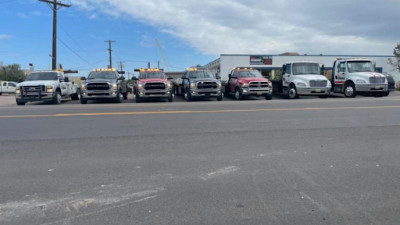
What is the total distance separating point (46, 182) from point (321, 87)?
1840 cm

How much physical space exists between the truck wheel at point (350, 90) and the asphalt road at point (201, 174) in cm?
1270

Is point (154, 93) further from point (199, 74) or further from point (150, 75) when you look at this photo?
point (199, 74)

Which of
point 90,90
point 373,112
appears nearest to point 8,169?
point 373,112

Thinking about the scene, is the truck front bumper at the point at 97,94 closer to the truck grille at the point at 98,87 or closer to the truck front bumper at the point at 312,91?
the truck grille at the point at 98,87

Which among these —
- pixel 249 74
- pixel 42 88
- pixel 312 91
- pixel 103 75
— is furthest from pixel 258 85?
pixel 42 88

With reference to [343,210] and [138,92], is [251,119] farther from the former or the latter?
[138,92]

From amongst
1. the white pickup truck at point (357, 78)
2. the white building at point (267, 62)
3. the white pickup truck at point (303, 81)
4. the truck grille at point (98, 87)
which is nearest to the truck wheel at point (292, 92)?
the white pickup truck at point (303, 81)

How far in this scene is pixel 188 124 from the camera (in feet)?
31.1

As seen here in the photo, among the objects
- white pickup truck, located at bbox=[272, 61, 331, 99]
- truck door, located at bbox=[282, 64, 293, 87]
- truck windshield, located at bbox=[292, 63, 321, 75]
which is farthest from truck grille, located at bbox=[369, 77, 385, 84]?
truck door, located at bbox=[282, 64, 293, 87]

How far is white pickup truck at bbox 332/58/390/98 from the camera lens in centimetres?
2050

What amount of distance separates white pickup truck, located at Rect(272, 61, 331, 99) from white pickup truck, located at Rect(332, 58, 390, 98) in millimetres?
1494

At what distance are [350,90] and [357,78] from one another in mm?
882

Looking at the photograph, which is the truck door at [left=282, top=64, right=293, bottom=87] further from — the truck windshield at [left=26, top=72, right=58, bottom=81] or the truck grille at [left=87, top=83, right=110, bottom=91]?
the truck windshield at [left=26, top=72, right=58, bottom=81]

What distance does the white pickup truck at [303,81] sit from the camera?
2012 centimetres
